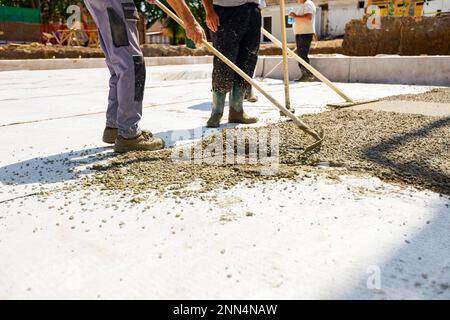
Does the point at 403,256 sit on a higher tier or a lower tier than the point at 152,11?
lower

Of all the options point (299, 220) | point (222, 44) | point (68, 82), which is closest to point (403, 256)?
point (299, 220)

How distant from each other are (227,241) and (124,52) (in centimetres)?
135

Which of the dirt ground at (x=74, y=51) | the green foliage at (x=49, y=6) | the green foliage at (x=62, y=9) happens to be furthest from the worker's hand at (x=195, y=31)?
the green foliage at (x=49, y=6)

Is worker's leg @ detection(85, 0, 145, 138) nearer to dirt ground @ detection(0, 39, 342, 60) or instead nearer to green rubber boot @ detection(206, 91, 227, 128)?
green rubber boot @ detection(206, 91, 227, 128)

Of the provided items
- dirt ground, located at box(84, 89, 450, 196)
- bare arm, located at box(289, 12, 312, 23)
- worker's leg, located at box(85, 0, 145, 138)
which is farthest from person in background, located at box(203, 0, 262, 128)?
bare arm, located at box(289, 12, 312, 23)

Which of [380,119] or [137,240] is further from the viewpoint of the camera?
[380,119]

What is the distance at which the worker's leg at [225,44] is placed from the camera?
9.80 feet

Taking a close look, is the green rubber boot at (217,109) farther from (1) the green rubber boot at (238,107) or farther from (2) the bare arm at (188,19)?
(2) the bare arm at (188,19)

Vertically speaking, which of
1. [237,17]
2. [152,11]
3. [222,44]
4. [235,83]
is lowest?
[235,83]

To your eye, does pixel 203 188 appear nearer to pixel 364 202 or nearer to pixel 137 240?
pixel 137 240

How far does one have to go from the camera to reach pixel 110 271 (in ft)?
3.78

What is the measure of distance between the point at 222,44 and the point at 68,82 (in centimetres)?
461

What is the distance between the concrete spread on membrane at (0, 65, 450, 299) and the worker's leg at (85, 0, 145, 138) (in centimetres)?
35

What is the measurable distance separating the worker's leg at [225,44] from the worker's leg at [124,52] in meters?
0.87
